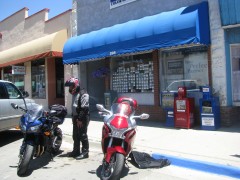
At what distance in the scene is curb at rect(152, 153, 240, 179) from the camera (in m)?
5.19

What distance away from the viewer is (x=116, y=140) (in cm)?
490

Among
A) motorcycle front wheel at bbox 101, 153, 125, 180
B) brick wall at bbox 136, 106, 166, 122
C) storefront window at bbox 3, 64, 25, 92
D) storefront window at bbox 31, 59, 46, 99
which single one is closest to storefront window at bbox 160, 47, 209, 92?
brick wall at bbox 136, 106, 166, 122

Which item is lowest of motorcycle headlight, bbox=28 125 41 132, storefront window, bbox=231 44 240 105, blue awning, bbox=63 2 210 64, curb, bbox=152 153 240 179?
curb, bbox=152 153 240 179

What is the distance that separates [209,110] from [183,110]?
30.3 inches

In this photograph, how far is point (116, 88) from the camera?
12531 millimetres

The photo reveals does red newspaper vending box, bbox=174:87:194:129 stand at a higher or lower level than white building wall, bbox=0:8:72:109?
lower

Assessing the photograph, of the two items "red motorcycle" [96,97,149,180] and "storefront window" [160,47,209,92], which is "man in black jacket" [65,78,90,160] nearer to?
"red motorcycle" [96,97,149,180]

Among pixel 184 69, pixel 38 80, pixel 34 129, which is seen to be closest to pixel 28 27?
pixel 38 80

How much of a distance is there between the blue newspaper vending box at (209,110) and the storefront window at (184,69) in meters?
0.93

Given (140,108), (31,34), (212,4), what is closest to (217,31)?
(212,4)

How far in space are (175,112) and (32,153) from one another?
16.4 ft

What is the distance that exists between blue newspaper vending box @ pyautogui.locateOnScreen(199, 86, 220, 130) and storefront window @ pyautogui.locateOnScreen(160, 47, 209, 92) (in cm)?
93

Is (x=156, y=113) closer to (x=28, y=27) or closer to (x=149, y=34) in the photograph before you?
(x=149, y=34)

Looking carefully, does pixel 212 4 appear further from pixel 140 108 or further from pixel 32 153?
pixel 32 153
